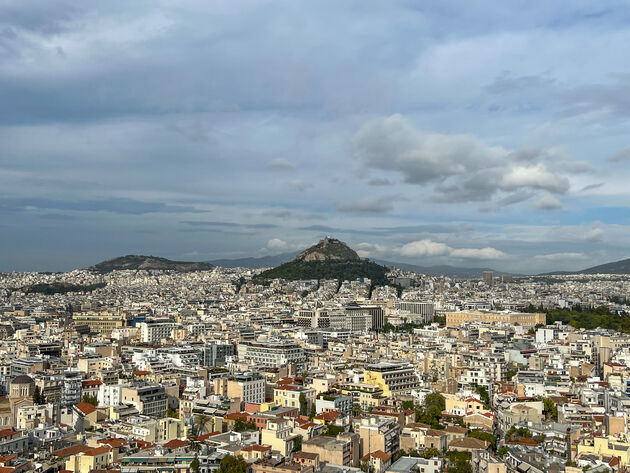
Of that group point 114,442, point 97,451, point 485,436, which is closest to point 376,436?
point 485,436

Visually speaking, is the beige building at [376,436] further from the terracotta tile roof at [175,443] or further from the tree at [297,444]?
the terracotta tile roof at [175,443]

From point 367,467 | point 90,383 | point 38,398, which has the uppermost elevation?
point 90,383

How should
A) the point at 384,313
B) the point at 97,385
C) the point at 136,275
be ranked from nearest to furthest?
the point at 97,385
the point at 384,313
the point at 136,275

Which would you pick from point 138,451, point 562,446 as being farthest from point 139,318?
point 562,446

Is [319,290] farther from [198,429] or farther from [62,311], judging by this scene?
[198,429]

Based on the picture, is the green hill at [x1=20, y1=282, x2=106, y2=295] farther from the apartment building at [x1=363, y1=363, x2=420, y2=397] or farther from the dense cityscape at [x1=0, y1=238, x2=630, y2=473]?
the apartment building at [x1=363, y1=363, x2=420, y2=397]

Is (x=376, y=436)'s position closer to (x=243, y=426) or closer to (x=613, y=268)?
(x=243, y=426)
